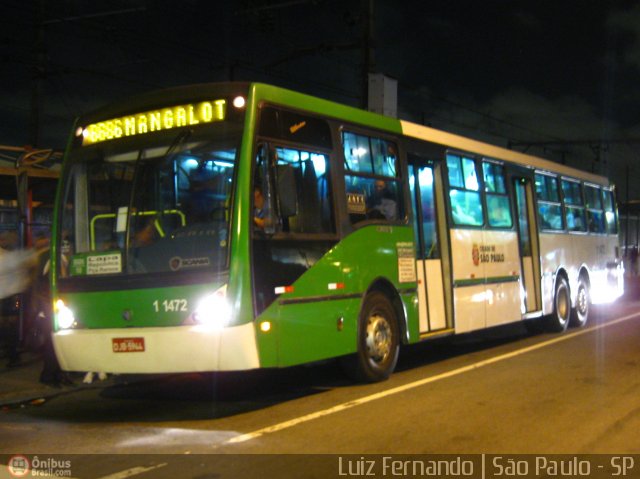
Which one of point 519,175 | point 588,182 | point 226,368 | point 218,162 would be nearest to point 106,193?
point 218,162

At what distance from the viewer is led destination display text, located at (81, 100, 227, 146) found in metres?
7.84

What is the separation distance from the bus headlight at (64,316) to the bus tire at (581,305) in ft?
34.5

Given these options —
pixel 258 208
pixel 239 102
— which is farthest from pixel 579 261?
pixel 239 102

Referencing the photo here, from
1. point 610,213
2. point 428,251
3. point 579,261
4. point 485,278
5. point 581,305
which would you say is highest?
point 610,213

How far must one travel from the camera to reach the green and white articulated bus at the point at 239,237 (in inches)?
292

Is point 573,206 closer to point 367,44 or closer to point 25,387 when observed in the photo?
point 367,44

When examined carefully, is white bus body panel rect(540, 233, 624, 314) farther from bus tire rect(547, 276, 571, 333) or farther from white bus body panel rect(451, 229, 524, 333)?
white bus body panel rect(451, 229, 524, 333)

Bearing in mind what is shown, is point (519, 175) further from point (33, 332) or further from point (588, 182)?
point (33, 332)

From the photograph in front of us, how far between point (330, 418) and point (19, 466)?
110 inches

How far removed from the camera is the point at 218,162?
767 cm

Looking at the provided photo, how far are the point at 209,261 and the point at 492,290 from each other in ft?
19.4

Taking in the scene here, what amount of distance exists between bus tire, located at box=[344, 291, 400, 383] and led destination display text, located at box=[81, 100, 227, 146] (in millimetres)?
2833

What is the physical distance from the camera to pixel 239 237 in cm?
732

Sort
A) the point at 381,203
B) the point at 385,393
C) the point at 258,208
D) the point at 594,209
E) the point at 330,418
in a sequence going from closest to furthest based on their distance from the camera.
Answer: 1. the point at 330,418
2. the point at 258,208
3. the point at 385,393
4. the point at 381,203
5. the point at 594,209
